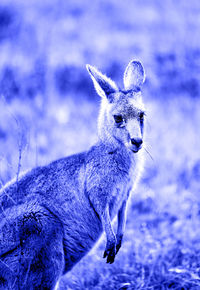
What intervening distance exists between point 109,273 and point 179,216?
165 centimetres

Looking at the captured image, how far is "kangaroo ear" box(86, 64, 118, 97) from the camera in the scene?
15.9 feet

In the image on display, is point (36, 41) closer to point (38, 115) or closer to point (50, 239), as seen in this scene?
point (38, 115)

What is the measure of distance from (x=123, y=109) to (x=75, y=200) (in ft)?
3.16

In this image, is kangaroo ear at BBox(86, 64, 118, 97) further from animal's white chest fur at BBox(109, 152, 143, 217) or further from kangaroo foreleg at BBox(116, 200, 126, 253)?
kangaroo foreleg at BBox(116, 200, 126, 253)

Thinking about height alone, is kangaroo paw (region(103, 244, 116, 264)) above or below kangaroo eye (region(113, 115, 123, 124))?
below

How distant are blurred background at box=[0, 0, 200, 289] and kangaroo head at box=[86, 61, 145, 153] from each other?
394mm

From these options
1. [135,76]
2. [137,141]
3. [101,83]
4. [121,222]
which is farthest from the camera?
[135,76]

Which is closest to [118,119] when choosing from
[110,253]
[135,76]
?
[135,76]

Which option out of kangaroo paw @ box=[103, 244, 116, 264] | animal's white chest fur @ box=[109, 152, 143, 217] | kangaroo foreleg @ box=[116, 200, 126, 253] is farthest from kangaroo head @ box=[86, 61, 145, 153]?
kangaroo paw @ box=[103, 244, 116, 264]

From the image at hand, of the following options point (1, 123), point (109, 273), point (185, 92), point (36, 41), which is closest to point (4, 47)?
point (36, 41)

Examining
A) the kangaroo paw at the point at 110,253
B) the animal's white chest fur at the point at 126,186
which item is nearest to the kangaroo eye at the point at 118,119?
the animal's white chest fur at the point at 126,186

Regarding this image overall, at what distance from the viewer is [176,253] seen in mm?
5910

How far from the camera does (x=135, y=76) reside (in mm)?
5195

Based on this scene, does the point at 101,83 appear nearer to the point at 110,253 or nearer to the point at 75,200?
the point at 75,200
